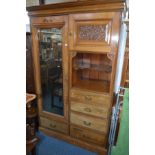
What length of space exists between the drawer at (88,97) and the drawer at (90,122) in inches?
8.5

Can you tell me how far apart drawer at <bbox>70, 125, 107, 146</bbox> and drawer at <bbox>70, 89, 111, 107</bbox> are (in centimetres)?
42

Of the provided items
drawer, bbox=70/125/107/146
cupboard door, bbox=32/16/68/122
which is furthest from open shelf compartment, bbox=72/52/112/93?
drawer, bbox=70/125/107/146

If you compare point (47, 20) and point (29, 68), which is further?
point (29, 68)

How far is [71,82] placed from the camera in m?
1.75

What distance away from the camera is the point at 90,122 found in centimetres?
175

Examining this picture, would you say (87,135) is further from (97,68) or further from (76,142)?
(97,68)

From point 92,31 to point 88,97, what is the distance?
30.0 inches

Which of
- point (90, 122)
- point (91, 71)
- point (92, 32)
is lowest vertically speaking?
point (90, 122)

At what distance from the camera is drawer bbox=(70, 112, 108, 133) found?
1.69m

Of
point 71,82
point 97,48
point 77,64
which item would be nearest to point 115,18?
point 97,48

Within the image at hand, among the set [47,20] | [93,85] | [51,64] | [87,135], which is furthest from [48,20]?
[87,135]

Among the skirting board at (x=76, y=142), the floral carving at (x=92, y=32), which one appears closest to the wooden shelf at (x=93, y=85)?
the floral carving at (x=92, y=32)
